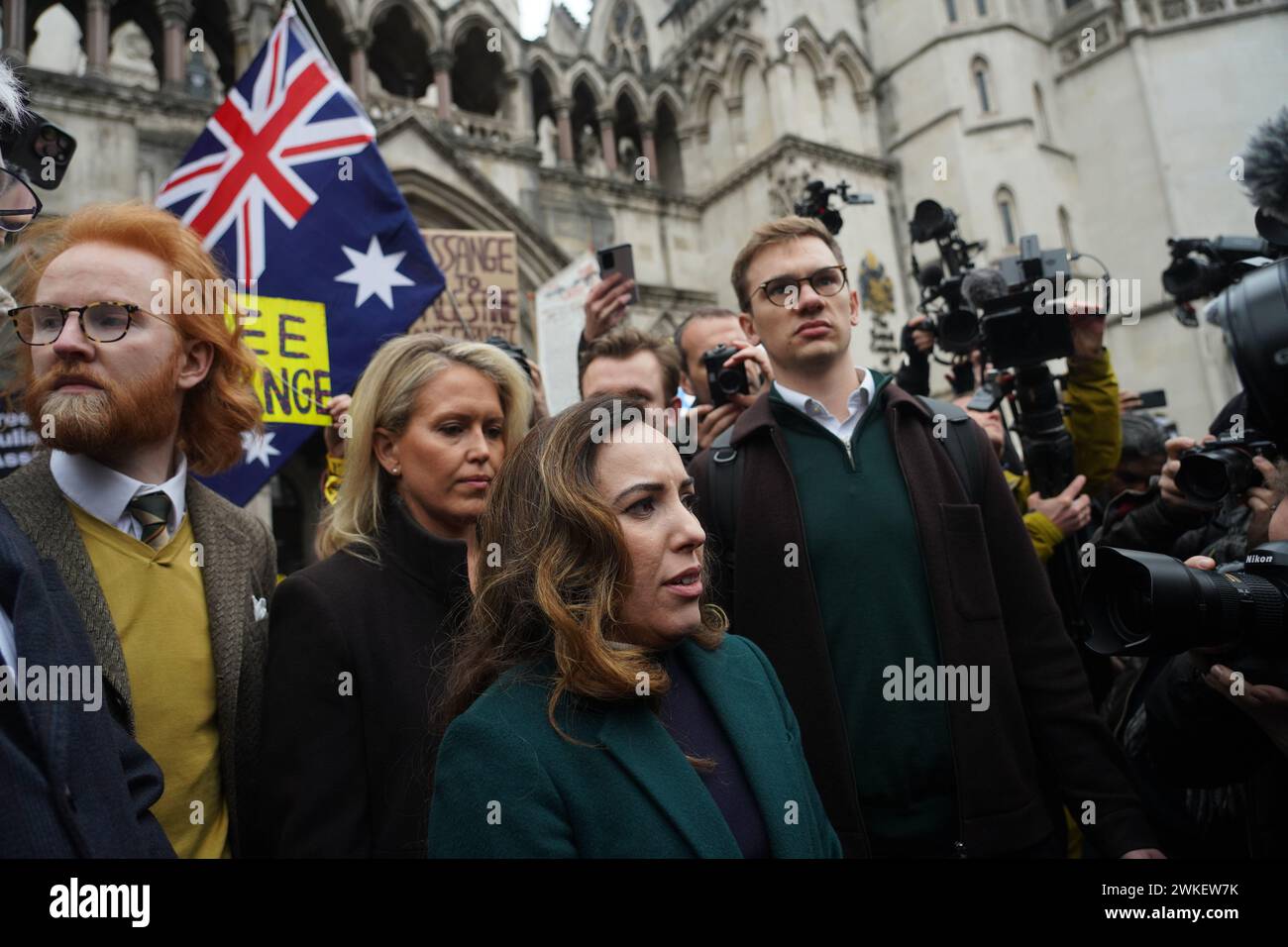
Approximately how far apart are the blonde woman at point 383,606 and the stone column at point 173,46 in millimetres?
12329

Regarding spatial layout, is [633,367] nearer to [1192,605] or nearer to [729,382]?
[729,382]

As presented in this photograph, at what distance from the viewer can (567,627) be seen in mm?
1669

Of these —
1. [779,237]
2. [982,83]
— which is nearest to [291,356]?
[779,237]

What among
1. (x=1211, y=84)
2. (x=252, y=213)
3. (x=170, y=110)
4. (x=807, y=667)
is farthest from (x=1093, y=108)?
(x=807, y=667)

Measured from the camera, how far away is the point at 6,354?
2.50m

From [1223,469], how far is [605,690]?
198 cm

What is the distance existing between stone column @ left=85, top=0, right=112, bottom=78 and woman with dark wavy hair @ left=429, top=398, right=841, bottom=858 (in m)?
13.5

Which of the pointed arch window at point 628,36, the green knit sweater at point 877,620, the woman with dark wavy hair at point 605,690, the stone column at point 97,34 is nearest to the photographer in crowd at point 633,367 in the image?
the green knit sweater at point 877,620

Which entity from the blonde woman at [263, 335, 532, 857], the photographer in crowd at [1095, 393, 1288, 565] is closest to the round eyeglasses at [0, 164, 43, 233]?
Result: the blonde woman at [263, 335, 532, 857]

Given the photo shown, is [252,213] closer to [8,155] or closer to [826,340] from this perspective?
[8,155]

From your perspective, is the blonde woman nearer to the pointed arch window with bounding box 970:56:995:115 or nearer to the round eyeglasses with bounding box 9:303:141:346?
the round eyeglasses with bounding box 9:303:141:346

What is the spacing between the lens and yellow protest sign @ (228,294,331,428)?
4.47 meters
